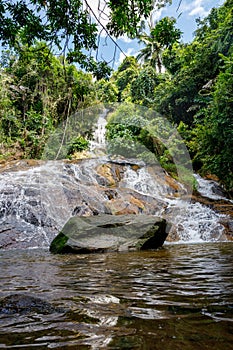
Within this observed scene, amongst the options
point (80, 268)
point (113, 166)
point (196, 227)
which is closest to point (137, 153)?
point (113, 166)

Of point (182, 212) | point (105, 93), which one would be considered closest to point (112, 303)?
point (182, 212)

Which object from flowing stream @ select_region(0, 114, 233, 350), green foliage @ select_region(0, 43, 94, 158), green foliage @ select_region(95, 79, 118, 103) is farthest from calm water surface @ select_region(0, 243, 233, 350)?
green foliage @ select_region(95, 79, 118, 103)

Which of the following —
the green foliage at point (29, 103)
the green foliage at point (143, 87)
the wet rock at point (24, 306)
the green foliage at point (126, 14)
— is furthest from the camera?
the green foliage at point (143, 87)

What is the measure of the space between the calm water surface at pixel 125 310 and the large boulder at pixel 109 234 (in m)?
2.23

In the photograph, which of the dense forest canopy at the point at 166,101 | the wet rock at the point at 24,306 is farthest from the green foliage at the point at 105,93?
the wet rock at the point at 24,306

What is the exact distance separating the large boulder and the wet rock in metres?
3.57

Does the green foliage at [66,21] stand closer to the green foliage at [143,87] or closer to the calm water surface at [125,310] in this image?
the calm water surface at [125,310]

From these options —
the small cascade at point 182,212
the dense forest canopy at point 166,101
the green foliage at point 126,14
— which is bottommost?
the small cascade at point 182,212

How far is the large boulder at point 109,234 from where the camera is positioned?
5.75 m

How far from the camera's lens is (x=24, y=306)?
78.1 inches

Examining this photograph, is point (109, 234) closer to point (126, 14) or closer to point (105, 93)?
point (126, 14)

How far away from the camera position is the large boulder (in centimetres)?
575

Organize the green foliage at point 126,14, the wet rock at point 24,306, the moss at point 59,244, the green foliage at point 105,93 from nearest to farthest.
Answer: the wet rock at point 24,306
the green foliage at point 126,14
the moss at point 59,244
the green foliage at point 105,93

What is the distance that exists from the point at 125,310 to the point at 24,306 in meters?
0.67
